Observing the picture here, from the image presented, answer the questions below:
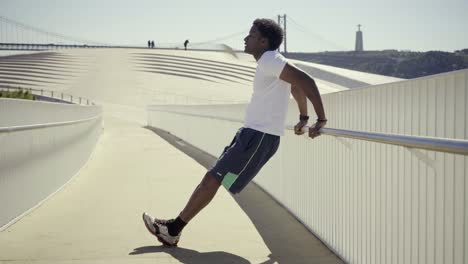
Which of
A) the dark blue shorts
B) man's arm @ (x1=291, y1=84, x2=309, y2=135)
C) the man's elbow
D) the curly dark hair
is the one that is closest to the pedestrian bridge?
man's arm @ (x1=291, y1=84, x2=309, y2=135)

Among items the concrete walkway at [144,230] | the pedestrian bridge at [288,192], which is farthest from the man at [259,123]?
the concrete walkway at [144,230]

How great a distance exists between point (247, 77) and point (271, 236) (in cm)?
8506

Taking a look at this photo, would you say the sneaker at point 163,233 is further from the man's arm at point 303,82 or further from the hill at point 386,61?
the hill at point 386,61

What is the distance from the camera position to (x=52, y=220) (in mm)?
6477

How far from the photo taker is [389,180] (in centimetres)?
392

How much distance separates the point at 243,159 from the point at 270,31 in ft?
3.26

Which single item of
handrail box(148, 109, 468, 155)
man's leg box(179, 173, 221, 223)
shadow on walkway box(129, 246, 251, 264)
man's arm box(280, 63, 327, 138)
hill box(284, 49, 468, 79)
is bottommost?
shadow on walkway box(129, 246, 251, 264)

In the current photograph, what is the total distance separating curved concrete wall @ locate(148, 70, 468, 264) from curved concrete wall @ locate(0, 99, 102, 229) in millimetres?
2791

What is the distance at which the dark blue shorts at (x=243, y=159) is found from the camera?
471cm

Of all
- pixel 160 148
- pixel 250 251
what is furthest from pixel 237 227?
pixel 160 148

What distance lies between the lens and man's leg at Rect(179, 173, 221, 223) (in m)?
4.82

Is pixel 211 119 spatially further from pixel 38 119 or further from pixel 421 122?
pixel 421 122

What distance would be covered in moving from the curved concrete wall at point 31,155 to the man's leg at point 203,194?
1.90m

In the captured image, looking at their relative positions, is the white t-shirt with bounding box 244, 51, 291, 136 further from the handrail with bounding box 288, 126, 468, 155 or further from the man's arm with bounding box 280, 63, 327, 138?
the handrail with bounding box 288, 126, 468, 155
